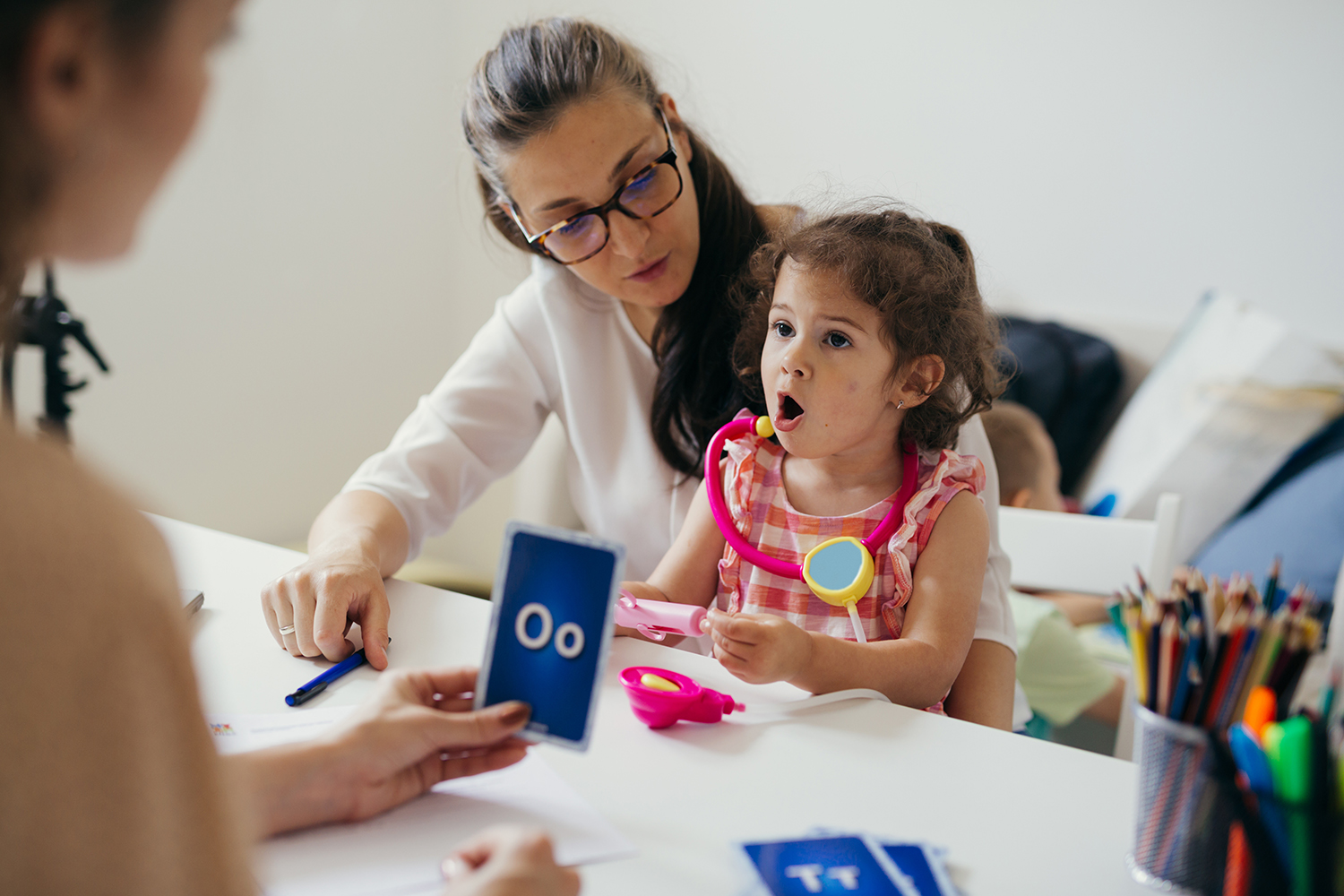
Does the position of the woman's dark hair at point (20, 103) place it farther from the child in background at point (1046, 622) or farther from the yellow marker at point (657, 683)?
the child in background at point (1046, 622)

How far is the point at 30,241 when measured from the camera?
1.38ft

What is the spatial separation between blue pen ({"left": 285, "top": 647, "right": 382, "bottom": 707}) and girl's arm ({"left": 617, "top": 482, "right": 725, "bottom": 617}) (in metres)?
0.34

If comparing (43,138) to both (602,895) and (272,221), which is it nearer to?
(602,895)

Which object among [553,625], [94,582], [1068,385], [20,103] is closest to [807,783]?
[553,625]

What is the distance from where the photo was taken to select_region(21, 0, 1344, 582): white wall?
2359mm

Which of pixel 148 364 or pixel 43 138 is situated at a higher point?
pixel 43 138

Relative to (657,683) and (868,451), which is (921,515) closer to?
(868,451)

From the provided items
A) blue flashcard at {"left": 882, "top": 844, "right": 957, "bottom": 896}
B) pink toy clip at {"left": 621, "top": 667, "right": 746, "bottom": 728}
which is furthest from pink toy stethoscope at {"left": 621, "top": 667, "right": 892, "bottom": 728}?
blue flashcard at {"left": 882, "top": 844, "right": 957, "bottom": 896}

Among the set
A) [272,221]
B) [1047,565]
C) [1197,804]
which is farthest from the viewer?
[272,221]

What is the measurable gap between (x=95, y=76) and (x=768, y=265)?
0.89 meters

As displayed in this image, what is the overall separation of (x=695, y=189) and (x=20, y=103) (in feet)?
3.55

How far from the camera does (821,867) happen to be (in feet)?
2.15

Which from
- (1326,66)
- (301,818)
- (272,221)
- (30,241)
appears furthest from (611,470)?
(1326,66)

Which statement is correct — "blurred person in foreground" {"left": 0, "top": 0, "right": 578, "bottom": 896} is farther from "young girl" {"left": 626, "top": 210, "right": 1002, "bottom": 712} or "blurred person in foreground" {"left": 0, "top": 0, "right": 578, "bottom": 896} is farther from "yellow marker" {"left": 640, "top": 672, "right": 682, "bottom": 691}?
"young girl" {"left": 626, "top": 210, "right": 1002, "bottom": 712}
